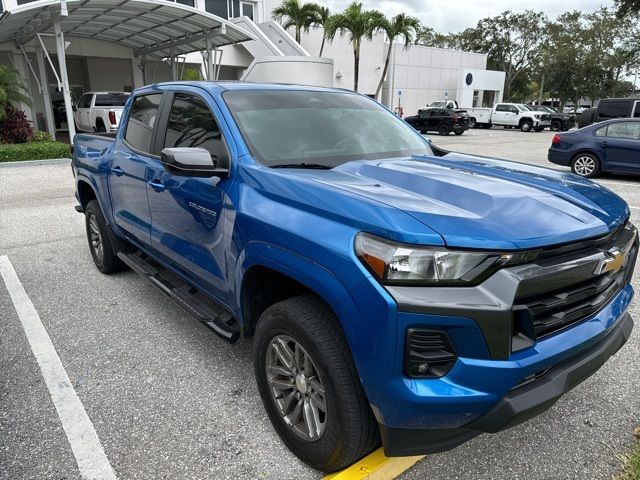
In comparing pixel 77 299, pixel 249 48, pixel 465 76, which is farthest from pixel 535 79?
pixel 77 299

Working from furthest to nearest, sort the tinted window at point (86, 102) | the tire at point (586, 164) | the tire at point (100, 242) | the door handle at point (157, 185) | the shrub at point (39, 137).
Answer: the tinted window at point (86, 102) < the shrub at point (39, 137) < the tire at point (586, 164) < the tire at point (100, 242) < the door handle at point (157, 185)

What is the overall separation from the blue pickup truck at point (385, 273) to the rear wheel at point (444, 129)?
25862mm

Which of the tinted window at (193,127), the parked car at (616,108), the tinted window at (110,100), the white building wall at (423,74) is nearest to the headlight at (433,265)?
the tinted window at (193,127)

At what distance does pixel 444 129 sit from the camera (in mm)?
27922

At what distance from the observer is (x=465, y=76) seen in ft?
133

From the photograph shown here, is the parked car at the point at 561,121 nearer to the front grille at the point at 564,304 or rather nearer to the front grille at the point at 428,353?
the front grille at the point at 564,304

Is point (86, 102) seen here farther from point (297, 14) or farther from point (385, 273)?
point (385, 273)

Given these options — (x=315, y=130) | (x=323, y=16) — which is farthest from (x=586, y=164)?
(x=323, y=16)

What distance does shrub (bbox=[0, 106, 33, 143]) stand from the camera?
14438 millimetres

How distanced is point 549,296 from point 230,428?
179cm

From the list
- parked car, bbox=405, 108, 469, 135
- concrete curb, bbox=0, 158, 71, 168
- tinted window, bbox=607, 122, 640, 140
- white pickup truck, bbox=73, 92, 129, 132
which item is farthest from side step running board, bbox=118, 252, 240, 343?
parked car, bbox=405, 108, 469, 135

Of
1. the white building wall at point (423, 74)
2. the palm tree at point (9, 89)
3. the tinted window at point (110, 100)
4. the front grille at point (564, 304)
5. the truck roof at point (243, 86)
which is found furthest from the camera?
the white building wall at point (423, 74)

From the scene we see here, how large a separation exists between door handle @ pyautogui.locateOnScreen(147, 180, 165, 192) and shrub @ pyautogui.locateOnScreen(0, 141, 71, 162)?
11.2 metres

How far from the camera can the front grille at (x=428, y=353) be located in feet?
5.81
